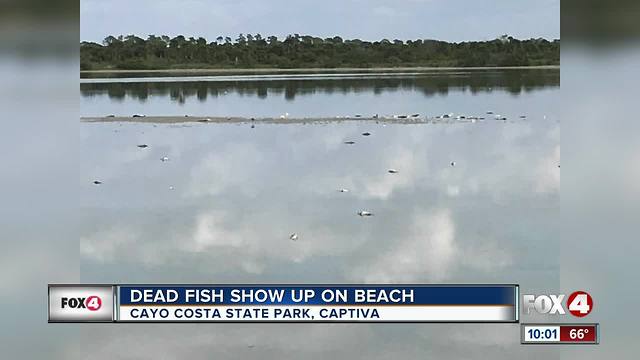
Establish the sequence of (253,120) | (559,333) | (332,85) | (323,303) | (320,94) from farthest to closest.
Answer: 1. (332,85)
2. (320,94)
3. (253,120)
4. (559,333)
5. (323,303)

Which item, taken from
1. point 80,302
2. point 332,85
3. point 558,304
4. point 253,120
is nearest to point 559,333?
point 558,304

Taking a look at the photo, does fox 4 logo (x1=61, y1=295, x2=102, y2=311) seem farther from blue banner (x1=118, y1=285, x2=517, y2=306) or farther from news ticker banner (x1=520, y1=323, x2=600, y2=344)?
news ticker banner (x1=520, y1=323, x2=600, y2=344)

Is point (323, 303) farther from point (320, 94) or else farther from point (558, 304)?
point (320, 94)

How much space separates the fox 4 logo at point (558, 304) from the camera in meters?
2.90

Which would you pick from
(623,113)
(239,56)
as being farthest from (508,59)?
(623,113)

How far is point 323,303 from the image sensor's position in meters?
2.75

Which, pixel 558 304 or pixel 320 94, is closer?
pixel 558 304

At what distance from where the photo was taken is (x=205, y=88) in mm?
11523

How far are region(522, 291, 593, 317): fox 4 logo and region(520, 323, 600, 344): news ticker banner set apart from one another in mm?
67

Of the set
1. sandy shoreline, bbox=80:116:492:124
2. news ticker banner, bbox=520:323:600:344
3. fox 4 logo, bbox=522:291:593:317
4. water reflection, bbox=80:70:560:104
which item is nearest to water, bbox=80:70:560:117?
water reflection, bbox=80:70:560:104

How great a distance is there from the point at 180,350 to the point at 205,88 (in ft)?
28.2

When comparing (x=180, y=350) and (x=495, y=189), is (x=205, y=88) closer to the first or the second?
(x=495, y=189)

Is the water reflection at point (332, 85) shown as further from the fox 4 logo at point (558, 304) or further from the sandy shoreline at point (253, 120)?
the fox 4 logo at point (558, 304)

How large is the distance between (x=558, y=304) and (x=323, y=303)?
1.00m
